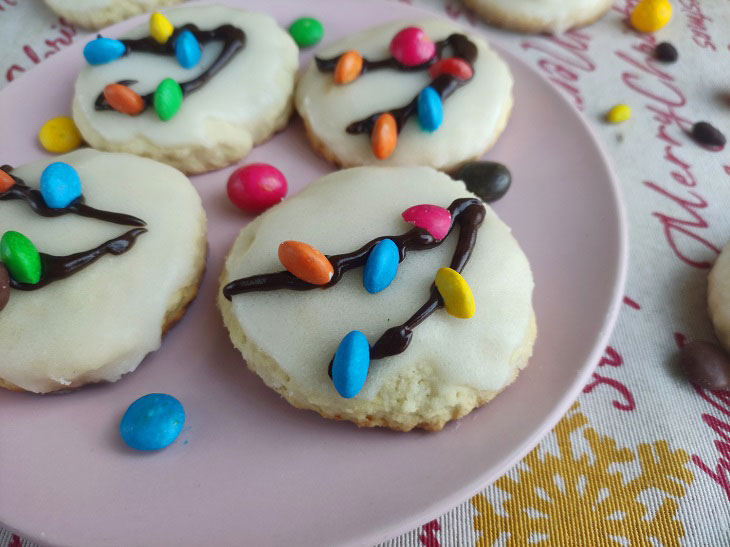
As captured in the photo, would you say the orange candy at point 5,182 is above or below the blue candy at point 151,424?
above

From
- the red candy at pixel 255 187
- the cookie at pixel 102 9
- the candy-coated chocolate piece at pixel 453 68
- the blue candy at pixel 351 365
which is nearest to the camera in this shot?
the blue candy at pixel 351 365

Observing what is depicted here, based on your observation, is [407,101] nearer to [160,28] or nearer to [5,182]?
[160,28]

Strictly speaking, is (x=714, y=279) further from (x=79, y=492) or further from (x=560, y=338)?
(x=79, y=492)

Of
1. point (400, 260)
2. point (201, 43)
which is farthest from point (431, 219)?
point (201, 43)

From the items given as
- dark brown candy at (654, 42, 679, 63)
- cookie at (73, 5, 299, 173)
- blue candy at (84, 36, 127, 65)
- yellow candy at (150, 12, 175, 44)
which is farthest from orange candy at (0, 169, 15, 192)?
dark brown candy at (654, 42, 679, 63)

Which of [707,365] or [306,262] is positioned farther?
[707,365]

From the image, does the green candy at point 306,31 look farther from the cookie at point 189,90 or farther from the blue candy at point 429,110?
the blue candy at point 429,110

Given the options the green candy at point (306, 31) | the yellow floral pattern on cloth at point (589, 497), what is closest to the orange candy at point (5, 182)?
the green candy at point (306, 31)
